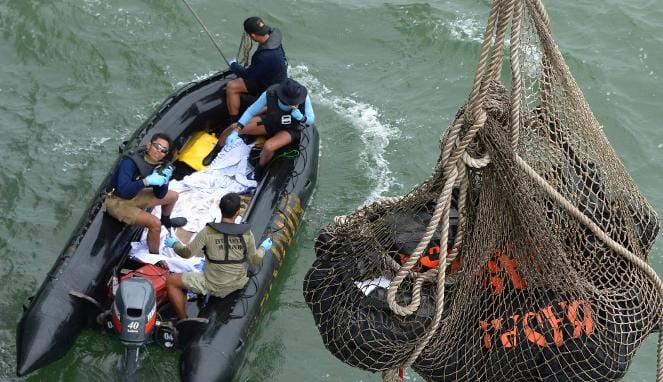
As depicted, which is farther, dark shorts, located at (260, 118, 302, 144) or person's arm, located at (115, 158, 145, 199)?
dark shorts, located at (260, 118, 302, 144)

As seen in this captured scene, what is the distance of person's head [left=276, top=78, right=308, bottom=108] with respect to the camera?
7.64 m

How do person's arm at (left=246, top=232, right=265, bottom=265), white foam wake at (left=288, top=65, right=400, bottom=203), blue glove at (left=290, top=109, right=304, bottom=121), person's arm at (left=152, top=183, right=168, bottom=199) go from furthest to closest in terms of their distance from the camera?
white foam wake at (left=288, top=65, right=400, bottom=203)
blue glove at (left=290, top=109, right=304, bottom=121)
person's arm at (left=152, top=183, right=168, bottom=199)
person's arm at (left=246, top=232, right=265, bottom=265)

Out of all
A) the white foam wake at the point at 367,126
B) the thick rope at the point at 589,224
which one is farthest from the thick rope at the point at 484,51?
the white foam wake at the point at 367,126

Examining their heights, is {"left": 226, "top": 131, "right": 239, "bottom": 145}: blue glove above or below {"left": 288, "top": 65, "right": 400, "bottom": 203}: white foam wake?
above

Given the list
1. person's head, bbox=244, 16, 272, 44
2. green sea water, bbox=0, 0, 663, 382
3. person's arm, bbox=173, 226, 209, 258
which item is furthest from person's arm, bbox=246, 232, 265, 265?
person's head, bbox=244, 16, 272, 44

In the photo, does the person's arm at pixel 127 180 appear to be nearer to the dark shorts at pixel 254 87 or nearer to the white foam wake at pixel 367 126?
the dark shorts at pixel 254 87

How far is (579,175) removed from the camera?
4.37m

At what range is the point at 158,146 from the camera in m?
6.62

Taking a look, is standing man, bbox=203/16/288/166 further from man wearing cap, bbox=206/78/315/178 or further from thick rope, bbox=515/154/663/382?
thick rope, bbox=515/154/663/382

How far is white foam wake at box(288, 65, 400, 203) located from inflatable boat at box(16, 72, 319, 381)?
142cm

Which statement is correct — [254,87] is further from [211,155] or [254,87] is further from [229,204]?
[229,204]

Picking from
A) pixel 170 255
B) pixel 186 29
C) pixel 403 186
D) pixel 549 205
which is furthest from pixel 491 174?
pixel 186 29

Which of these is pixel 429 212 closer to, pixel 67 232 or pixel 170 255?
pixel 170 255

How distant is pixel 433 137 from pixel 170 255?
4.09 m
